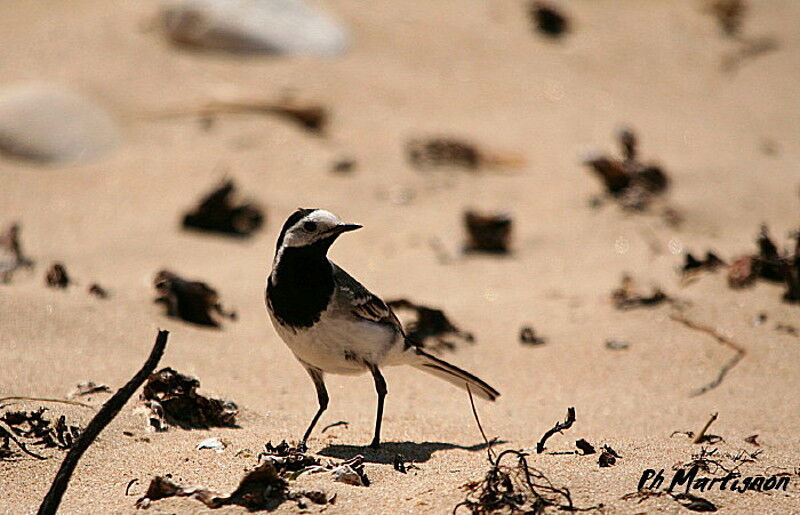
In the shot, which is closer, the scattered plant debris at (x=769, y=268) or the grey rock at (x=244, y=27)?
the scattered plant debris at (x=769, y=268)

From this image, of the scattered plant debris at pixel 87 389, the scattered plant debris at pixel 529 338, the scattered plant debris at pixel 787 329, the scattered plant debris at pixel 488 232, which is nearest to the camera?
the scattered plant debris at pixel 87 389

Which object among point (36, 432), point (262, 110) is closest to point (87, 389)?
point (36, 432)

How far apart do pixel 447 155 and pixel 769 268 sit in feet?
12.9

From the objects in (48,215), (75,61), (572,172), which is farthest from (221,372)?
(75,61)

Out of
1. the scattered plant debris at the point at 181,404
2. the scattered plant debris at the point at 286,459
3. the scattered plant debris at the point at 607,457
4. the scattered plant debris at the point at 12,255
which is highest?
the scattered plant debris at the point at 607,457

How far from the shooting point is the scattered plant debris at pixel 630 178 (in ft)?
30.3

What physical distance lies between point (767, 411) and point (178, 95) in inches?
303

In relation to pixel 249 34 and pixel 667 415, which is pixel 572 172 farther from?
pixel 667 415

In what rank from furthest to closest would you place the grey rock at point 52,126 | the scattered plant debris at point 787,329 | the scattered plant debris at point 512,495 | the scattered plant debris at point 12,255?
the grey rock at point 52,126 → the scattered plant debris at point 12,255 → the scattered plant debris at point 787,329 → the scattered plant debris at point 512,495

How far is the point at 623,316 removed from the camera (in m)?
7.04

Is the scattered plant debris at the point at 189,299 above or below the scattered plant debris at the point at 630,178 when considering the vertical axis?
below

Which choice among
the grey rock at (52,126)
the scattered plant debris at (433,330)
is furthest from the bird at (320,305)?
the grey rock at (52,126)

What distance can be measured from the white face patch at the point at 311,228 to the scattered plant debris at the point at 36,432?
1.33 m

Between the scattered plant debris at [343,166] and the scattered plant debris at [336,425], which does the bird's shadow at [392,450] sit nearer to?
the scattered plant debris at [336,425]
